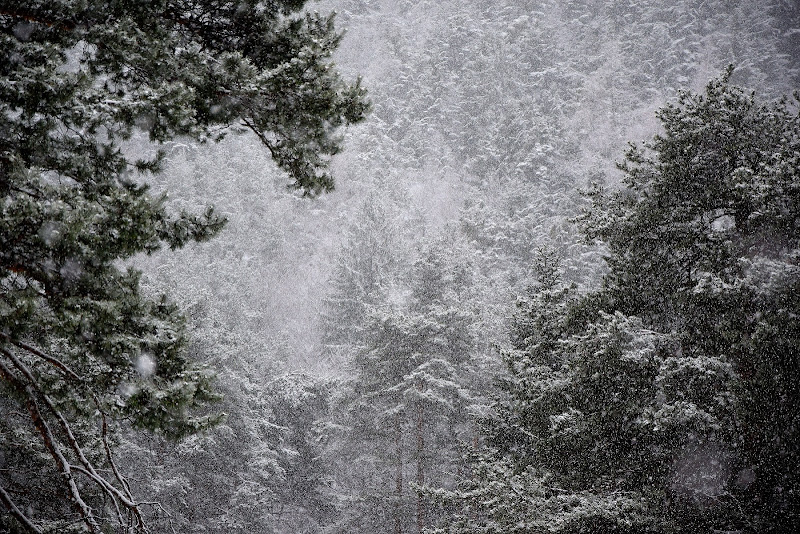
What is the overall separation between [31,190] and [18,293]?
0.77 metres

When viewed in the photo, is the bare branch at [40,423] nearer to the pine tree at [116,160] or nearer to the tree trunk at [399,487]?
A: the pine tree at [116,160]

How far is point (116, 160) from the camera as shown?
16.7 ft

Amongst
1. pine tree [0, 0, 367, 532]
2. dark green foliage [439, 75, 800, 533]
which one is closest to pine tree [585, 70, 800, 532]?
dark green foliage [439, 75, 800, 533]

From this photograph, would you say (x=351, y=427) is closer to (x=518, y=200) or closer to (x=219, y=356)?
(x=219, y=356)

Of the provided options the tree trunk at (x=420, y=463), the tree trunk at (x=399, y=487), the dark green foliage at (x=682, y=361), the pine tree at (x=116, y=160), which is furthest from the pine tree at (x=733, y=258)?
the tree trunk at (x=399, y=487)

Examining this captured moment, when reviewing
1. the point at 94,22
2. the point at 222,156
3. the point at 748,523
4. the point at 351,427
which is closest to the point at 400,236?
the point at 351,427

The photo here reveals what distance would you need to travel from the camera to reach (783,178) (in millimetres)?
7844

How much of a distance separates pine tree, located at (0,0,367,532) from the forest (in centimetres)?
2

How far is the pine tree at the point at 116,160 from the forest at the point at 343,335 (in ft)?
0.08

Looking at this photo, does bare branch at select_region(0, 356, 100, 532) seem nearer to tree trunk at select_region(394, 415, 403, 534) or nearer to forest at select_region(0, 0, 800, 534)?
forest at select_region(0, 0, 800, 534)

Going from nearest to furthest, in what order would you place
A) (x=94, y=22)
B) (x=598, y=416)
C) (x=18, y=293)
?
(x=18, y=293) < (x=94, y=22) < (x=598, y=416)

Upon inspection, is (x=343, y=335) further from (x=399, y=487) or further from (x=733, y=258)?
(x=733, y=258)

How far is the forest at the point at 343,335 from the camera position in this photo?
4.22 meters

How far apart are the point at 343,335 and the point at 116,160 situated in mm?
21578
